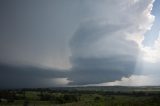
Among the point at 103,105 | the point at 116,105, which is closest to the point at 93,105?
the point at 103,105

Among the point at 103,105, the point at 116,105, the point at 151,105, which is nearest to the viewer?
the point at 151,105

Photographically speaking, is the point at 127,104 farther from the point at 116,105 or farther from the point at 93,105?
the point at 93,105

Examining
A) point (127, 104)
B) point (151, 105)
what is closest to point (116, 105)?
point (127, 104)

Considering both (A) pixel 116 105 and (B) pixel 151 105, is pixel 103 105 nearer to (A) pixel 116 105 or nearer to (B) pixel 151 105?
(A) pixel 116 105

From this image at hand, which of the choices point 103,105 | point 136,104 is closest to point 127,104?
point 136,104

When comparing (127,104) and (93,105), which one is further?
(93,105)

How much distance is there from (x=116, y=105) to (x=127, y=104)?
9.74 ft

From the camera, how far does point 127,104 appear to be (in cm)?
5353

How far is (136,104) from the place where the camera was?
53.0 meters

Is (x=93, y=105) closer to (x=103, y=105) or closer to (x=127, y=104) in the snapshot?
(x=103, y=105)

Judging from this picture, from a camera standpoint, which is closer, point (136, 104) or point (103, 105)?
point (136, 104)

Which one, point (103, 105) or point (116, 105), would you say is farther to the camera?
point (103, 105)

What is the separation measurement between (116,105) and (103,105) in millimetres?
5135

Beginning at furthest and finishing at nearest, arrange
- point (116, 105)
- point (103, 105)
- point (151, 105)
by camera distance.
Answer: point (103, 105) < point (116, 105) < point (151, 105)
